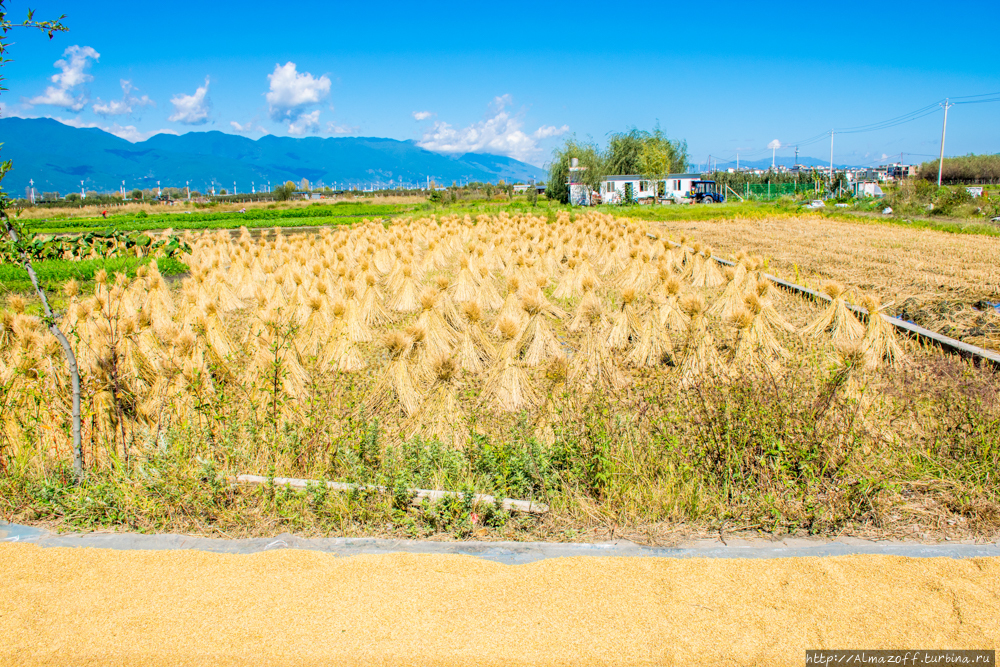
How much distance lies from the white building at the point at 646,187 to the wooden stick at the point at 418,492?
51.9 m

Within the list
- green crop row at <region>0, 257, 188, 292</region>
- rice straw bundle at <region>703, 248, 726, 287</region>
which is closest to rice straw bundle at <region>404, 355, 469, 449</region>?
rice straw bundle at <region>703, 248, 726, 287</region>

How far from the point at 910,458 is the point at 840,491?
2.88 ft

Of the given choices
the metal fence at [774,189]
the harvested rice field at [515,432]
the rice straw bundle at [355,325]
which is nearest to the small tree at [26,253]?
the harvested rice field at [515,432]

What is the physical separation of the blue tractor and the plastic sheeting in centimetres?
4804

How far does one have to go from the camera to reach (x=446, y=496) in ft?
12.6

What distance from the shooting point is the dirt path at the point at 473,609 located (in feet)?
8.90

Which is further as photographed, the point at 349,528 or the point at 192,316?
the point at 192,316

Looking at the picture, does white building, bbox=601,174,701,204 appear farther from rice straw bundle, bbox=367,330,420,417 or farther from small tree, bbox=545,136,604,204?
rice straw bundle, bbox=367,330,420,417

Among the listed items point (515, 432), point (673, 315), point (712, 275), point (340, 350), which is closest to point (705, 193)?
point (712, 275)

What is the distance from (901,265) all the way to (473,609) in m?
15.1

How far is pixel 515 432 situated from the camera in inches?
186

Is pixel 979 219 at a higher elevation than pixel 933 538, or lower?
higher

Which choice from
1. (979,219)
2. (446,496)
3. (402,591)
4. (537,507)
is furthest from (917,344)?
(979,219)

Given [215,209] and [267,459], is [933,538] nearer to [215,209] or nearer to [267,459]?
[267,459]
